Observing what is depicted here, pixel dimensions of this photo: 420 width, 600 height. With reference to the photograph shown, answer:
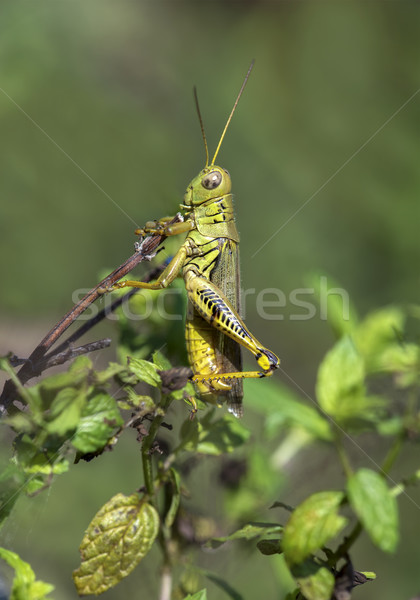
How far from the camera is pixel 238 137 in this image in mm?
4531

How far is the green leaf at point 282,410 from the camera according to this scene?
1187 mm

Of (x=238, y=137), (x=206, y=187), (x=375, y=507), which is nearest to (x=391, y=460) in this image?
(x=375, y=507)

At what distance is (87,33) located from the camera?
14.7ft

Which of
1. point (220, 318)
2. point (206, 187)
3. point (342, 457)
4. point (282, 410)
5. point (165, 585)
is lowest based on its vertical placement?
point (165, 585)

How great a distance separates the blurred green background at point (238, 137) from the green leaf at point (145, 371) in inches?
76.1

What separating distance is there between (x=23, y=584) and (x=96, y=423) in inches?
11.2

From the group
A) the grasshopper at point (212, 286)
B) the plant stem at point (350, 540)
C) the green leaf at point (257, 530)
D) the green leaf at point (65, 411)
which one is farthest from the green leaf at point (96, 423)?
the grasshopper at point (212, 286)

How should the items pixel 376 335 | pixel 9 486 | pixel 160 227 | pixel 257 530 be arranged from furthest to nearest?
pixel 160 227
pixel 376 335
pixel 257 530
pixel 9 486

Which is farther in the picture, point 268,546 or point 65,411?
point 268,546

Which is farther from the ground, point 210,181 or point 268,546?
point 210,181

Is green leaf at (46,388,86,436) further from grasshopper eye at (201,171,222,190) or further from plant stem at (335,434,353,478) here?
grasshopper eye at (201,171,222,190)

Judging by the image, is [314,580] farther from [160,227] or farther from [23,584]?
[160,227]

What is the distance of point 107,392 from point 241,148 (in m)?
3.81

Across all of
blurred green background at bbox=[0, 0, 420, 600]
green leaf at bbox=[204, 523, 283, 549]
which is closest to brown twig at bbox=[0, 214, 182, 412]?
green leaf at bbox=[204, 523, 283, 549]
